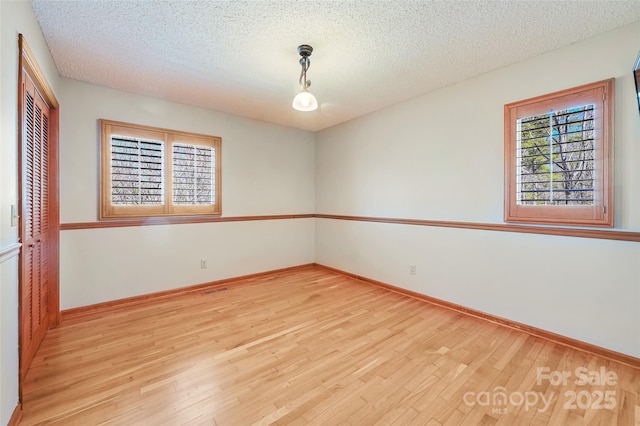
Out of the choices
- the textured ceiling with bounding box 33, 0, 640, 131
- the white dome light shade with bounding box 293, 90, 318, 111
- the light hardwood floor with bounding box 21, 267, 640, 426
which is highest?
the textured ceiling with bounding box 33, 0, 640, 131

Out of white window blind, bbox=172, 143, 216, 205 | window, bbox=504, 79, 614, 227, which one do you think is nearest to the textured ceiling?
window, bbox=504, 79, 614, 227

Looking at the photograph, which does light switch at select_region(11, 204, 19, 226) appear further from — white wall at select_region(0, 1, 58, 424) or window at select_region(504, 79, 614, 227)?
window at select_region(504, 79, 614, 227)

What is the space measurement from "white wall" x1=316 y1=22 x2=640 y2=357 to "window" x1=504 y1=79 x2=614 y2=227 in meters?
0.08

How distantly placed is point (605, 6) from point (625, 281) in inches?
79.6

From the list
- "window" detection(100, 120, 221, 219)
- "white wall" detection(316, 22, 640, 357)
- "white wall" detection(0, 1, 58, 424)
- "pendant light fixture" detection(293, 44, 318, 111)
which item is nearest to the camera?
"white wall" detection(0, 1, 58, 424)

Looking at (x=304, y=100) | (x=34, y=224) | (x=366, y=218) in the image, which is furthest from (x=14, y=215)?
(x=366, y=218)

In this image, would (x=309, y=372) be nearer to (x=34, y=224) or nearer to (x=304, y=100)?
(x=304, y=100)

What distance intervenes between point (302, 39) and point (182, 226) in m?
2.78

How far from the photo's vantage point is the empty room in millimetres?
1736

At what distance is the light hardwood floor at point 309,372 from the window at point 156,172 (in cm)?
128

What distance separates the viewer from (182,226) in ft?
12.3

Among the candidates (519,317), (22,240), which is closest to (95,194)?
(22,240)

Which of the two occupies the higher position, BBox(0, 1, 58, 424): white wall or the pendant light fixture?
the pendant light fixture

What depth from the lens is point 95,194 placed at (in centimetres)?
314
